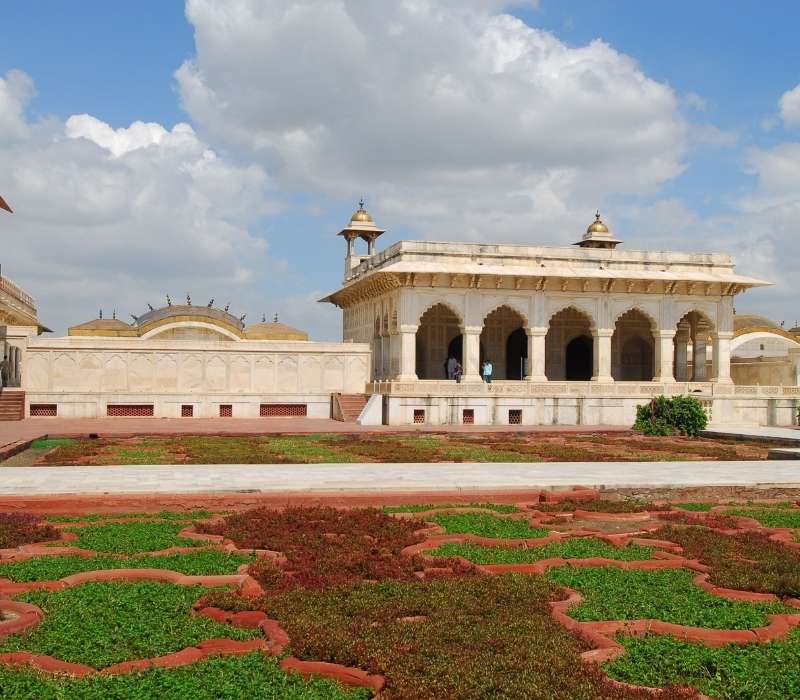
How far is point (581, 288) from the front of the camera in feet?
104

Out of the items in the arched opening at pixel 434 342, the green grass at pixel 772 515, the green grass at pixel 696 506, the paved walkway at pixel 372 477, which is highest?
the arched opening at pixel 434 342

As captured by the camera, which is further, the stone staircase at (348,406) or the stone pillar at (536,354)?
the stone pillar at (536,354)

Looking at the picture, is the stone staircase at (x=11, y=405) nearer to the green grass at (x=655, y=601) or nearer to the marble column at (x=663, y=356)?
the marble column at (x=663, y=356)

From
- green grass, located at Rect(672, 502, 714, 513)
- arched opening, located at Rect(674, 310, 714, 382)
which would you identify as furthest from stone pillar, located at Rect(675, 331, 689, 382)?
green grass, located at Rect(672, 502, 714, 513)

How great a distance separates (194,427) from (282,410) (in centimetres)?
610

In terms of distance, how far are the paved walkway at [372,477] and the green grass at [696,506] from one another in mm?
499

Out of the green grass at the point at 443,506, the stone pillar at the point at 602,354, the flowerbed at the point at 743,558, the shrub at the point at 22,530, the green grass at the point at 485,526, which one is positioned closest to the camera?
the flowerbed at the point at 743,558

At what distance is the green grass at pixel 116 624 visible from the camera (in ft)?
16.4

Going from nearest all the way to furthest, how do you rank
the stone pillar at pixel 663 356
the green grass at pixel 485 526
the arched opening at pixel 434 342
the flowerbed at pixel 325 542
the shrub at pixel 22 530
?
the flowerbed at pixel 325 542
the shrub at pixel 22 530
the green grass at pixel 485 526
the stone pillar at pixel 663 356
the arched opening at pixel 434 342

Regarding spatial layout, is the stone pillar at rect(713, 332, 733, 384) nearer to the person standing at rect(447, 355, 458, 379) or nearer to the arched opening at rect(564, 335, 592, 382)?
the arched opening at rect(564, 335, 592, 382)

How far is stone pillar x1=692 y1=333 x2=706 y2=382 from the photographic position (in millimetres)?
36975

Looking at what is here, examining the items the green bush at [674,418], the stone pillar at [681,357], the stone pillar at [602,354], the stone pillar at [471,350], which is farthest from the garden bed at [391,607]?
the stone pillar at [681,357]

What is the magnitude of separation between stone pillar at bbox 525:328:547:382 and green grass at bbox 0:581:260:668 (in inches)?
992

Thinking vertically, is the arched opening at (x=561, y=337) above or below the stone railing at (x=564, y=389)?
above
